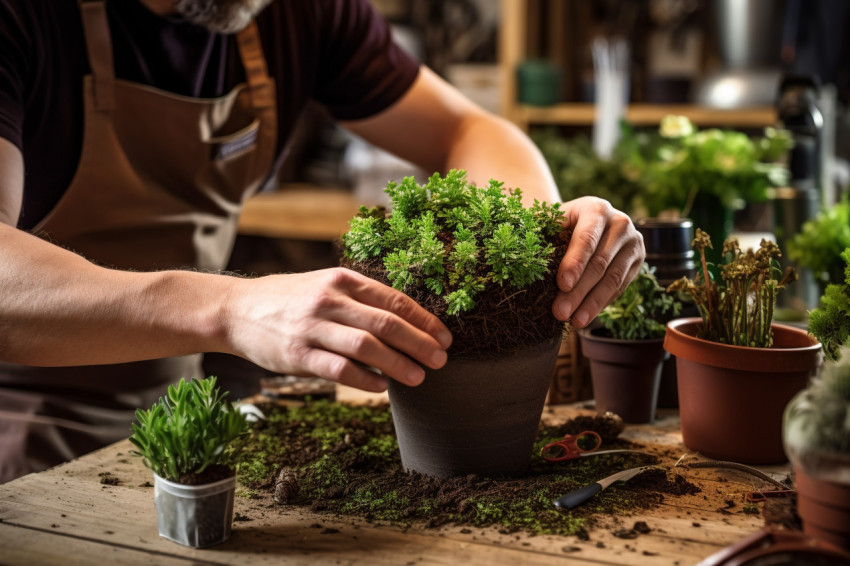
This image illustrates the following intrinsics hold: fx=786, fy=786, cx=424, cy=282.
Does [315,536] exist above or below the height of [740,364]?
below

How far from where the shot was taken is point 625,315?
4.11 feet

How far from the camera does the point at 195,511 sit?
841 mm

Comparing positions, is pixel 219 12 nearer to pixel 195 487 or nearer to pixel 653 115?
pixel 195 487

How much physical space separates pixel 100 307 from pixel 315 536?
37 cm

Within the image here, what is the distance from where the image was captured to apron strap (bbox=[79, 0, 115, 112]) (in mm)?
1450

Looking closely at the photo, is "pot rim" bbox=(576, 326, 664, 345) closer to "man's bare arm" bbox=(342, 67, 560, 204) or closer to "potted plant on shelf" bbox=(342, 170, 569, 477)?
"potted plant on shelf" bbox=(342, 170, 569, 477)

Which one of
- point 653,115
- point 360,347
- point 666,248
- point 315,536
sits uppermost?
point 653,115

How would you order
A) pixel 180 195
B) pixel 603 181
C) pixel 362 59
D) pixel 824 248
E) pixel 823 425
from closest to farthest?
pixel 823 425 → pixel 824 248 → pixel 180 195 → pixel 362 59 → pixel 603 181

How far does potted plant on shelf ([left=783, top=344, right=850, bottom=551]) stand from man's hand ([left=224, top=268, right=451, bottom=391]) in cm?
38

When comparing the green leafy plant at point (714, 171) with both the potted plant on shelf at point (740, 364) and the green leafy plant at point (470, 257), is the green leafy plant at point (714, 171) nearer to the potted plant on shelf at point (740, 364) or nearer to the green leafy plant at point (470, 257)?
the potted plant on shelf at point (740, 364)

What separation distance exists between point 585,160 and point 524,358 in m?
1.62

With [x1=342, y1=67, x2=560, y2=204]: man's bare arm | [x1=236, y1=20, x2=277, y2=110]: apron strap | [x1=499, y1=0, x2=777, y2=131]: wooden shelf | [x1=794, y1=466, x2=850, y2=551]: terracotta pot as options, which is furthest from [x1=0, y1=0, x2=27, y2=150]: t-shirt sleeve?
[x1=499, y1=0, x2=777, y2=131]: wooden shelf

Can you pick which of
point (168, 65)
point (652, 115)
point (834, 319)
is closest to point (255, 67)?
point (168, 65)

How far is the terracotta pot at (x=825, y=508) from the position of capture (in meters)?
0.73
